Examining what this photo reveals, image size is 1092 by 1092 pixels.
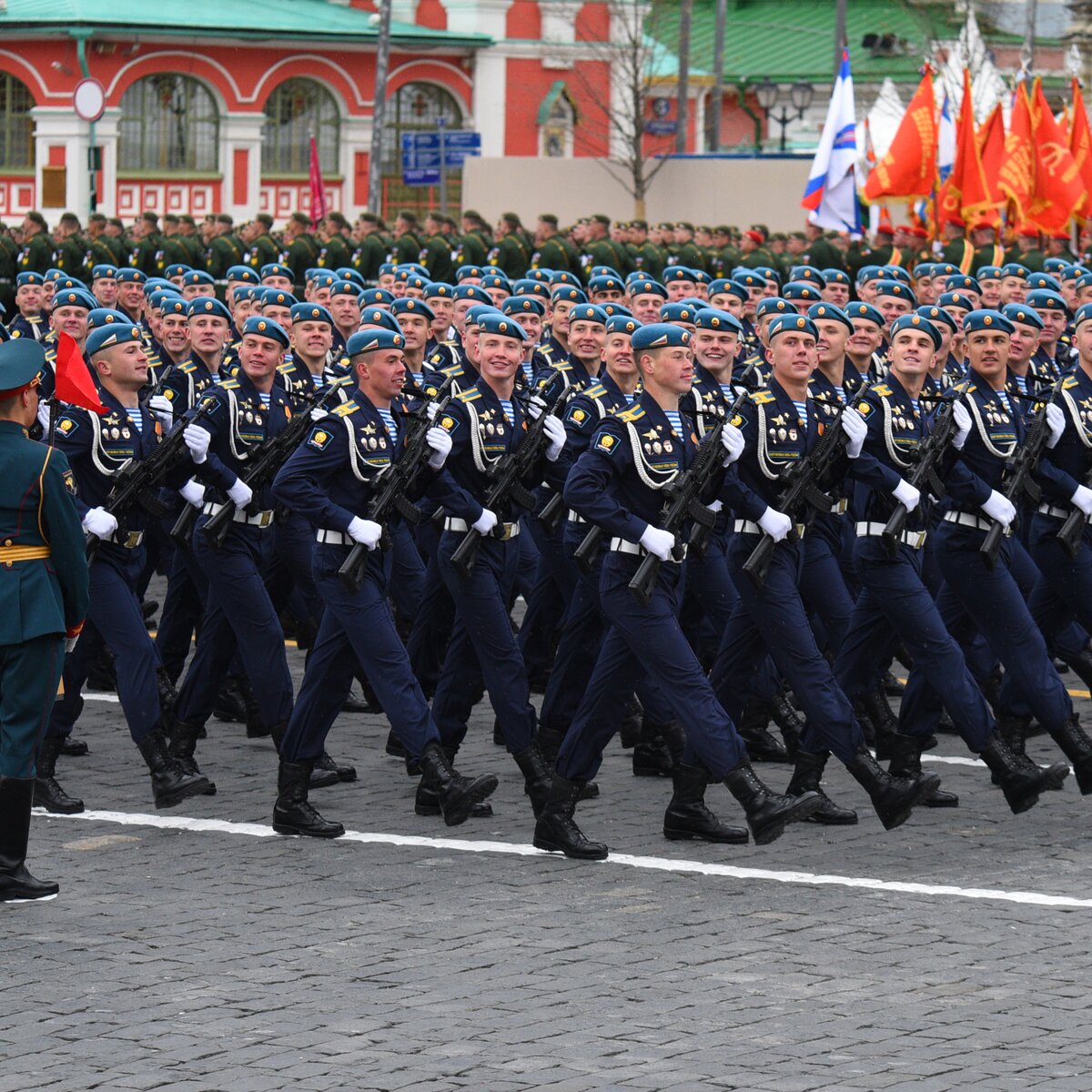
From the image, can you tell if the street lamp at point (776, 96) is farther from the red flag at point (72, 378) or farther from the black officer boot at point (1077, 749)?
the red flag at point (72, 378)

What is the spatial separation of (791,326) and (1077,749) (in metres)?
2.08

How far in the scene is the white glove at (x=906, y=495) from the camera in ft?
30.5

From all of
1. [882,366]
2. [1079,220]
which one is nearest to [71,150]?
[1079,220]

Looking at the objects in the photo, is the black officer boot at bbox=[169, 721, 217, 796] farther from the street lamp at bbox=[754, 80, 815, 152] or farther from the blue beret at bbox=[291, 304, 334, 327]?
the street lamp at bbox=[754, 80, 815, 152]

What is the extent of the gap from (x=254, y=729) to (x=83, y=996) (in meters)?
4.18

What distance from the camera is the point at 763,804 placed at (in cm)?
842

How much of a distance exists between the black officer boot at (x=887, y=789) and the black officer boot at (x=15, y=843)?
2.99m

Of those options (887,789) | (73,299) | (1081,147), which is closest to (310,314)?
(73,299)

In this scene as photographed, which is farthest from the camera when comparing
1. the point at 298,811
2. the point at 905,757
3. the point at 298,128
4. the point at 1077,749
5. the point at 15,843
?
the point at 298,128

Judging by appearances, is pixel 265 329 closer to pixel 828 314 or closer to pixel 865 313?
pixel 828 314

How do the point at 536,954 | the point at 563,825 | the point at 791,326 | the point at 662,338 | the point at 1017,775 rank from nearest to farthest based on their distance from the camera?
the point at 536,954, the point at 563,825, the point at 662,338, the point at 1017,775, the point at 791,326

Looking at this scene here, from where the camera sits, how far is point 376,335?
364 inches

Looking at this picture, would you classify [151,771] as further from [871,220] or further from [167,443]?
[871,220]

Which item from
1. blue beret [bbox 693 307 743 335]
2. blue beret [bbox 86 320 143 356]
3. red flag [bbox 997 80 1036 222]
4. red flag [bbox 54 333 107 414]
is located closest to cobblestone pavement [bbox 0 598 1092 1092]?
red flag [bbox 54 333 107 414]
